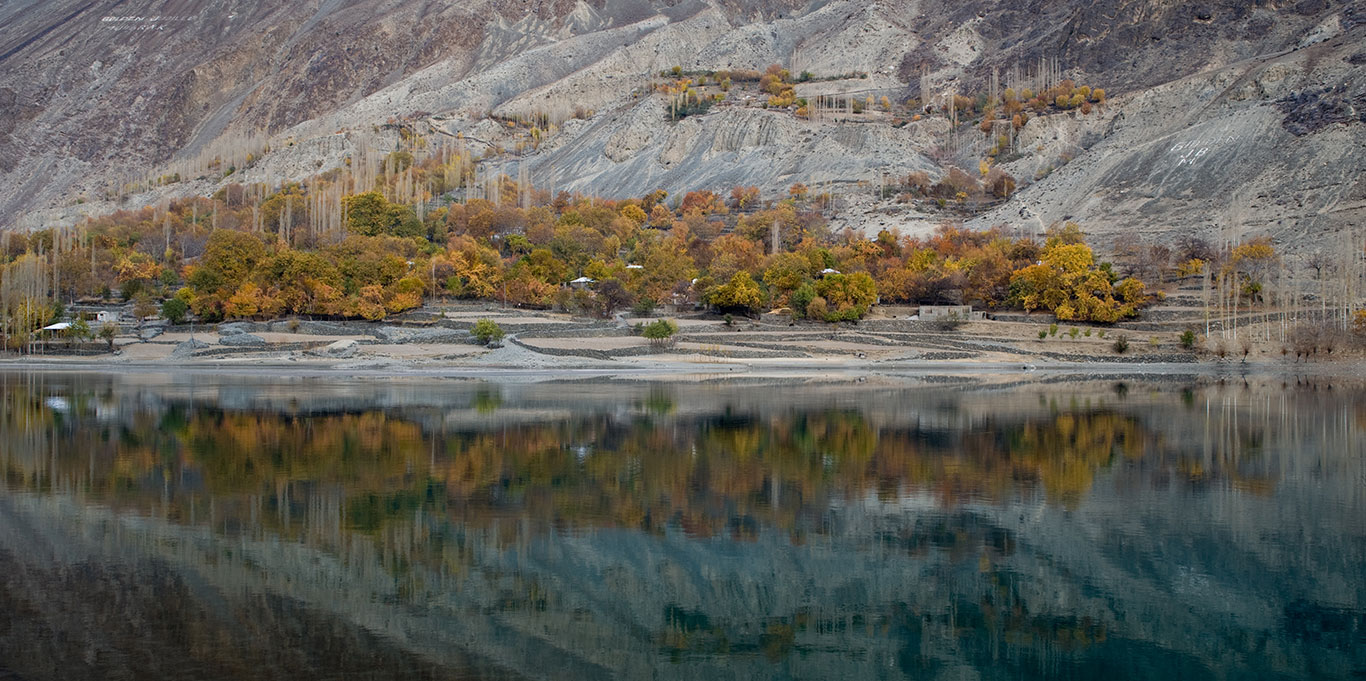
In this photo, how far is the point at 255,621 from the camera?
1342 cm

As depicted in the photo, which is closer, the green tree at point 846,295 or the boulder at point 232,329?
the boulder at point 232,329

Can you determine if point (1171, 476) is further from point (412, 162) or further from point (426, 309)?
point (412, 162)

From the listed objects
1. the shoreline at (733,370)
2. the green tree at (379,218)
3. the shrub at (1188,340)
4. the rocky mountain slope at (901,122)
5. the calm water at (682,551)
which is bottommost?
the calm water at (682,551)

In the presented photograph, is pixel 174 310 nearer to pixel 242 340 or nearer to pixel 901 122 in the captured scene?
pixel 242 340

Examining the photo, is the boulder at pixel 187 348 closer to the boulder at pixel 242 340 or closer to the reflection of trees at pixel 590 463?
the boulder at pixel 242 340

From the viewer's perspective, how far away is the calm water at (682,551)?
496 inches

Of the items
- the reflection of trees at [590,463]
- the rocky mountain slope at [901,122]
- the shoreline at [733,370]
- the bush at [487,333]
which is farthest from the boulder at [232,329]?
the rocky mountain slope at [901,122]

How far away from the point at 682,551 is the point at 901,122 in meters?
122

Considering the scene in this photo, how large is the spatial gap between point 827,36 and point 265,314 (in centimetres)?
12226

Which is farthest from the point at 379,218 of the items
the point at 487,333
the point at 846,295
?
the point at 846,295

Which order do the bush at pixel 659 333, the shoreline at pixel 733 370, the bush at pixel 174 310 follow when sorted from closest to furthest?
1. the shoreline at pixel 733 370
2. the bush at pixel 659 333
3. the bush at pixel 174 310

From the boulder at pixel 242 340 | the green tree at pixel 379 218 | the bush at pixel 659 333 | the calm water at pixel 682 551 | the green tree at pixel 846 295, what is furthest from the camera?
the green tree at pixel 379 218

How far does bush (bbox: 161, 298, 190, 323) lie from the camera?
72.4 metres

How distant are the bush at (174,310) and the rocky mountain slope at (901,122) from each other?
58.8 meters
